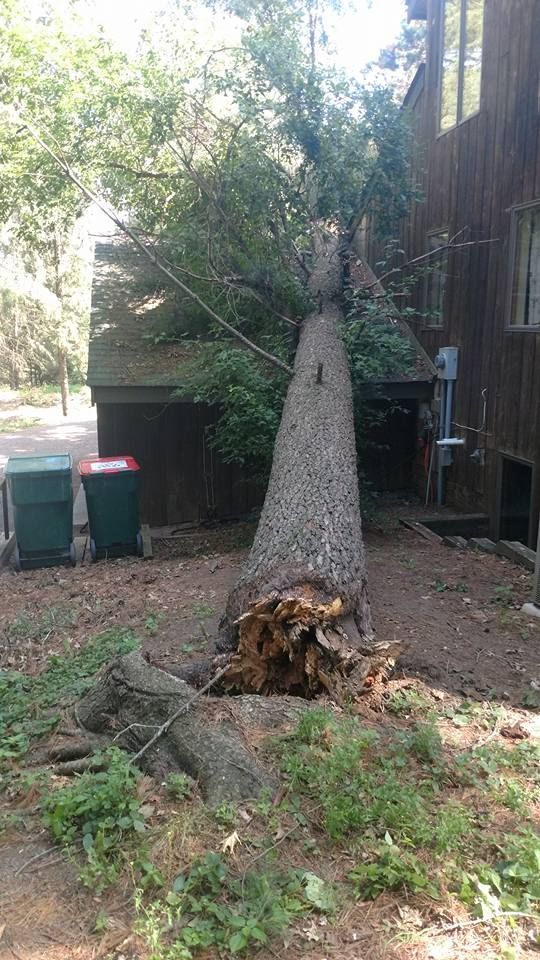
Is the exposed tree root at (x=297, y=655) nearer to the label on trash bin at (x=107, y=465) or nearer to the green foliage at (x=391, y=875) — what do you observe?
the green foliage at (x=391, y=875)

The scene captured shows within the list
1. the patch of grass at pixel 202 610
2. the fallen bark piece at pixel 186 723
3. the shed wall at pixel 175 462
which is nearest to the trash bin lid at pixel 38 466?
the shed wall at pixel 175 462

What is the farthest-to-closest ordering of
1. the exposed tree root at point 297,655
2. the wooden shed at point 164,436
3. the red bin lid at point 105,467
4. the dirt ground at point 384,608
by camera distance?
the wooden shed at point 164,436 → the red bin lid at point 105,467 → the dirt ground at point 384,608 → the exposed tree root at point 297,655

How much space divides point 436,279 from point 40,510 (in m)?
7.35

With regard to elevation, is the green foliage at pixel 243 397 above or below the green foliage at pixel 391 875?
above

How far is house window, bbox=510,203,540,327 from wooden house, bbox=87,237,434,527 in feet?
7.48

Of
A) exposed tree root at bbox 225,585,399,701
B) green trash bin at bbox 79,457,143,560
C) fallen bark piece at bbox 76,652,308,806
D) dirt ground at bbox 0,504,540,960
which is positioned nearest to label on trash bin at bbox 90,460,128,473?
green trash bin at bbox 79,457,143,560

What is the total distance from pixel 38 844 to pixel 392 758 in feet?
4.90

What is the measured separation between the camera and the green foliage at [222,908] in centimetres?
231

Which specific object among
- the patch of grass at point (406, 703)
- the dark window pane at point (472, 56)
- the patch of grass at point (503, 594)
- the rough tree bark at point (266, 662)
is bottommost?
the patch of grass at point (503, 594)

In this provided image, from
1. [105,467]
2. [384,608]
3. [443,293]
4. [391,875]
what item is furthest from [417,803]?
[443,293]

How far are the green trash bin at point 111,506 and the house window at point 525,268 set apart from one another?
515 centimetres

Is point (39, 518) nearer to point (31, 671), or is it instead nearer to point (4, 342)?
point (31, 671)

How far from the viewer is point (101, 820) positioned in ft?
9.29

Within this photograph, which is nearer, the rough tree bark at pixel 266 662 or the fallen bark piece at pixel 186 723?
the fallen bark piece at pixel 186 723
